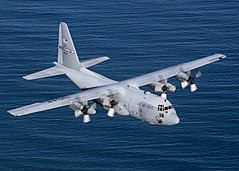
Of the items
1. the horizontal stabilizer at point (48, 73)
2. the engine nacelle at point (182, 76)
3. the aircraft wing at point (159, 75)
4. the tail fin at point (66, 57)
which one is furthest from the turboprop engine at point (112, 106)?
the tail fin at point (66, 57)

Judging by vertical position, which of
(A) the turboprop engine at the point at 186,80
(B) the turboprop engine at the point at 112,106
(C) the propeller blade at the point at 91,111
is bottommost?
(C) the propeller blade at the point at 91,111

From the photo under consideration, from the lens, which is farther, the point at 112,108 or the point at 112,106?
the point at 112,106

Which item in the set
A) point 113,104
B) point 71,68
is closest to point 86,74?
point 71,68

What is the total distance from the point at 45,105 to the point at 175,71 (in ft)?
94.1

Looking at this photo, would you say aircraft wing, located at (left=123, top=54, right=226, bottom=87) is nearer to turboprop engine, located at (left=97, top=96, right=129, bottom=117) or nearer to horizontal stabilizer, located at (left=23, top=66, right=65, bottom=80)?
turboprop engine, located at (left=97, top=96, right=129, bottom=117)

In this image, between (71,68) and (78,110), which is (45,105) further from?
(71,68)

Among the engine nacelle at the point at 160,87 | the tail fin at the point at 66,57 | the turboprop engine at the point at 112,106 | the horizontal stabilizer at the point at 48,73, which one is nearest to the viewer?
the turboprop engine at the point at 112,106

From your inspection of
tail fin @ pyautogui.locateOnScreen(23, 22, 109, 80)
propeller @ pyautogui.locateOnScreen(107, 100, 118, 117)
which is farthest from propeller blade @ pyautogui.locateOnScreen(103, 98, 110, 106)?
tail fin @ pyautogui.locateOnScreen(23, 22, 109, 80)

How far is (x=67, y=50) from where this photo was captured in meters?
171

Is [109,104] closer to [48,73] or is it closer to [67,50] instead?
[48,73]

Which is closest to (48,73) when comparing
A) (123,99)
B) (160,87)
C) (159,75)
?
(123,99)

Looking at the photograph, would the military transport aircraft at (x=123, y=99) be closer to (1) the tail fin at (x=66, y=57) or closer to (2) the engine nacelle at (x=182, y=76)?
(2) the engine nacelle at (x=182, y=76)

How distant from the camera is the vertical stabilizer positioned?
169 m

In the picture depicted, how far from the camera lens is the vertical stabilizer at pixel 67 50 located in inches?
6654
